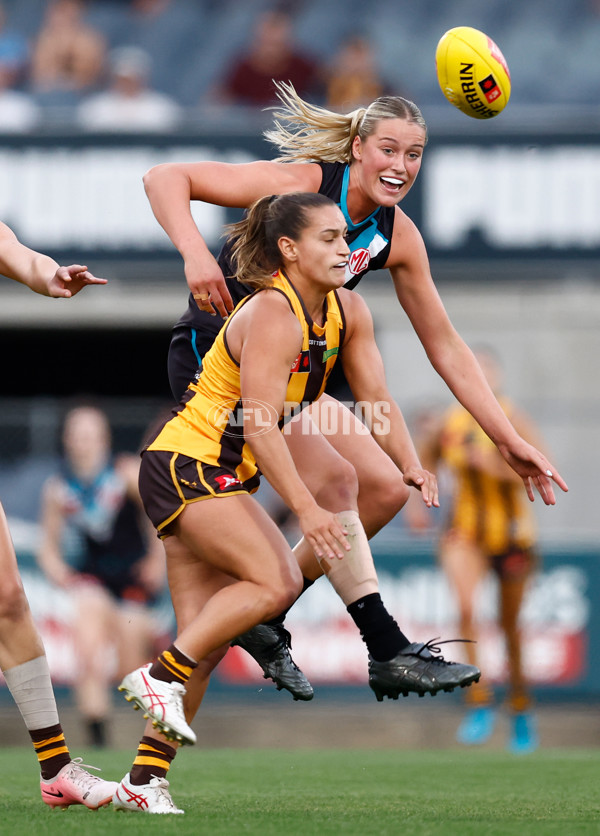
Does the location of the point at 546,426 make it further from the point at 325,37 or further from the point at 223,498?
the point at 223,498

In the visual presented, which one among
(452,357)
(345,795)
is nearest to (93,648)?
(345,795)

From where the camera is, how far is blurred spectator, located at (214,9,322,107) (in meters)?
14.2

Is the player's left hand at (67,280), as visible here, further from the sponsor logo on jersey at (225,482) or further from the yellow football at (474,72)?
the yellow football at (474,72)

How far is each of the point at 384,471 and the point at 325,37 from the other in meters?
11.5

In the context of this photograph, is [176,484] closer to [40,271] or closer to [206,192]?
[40,271]

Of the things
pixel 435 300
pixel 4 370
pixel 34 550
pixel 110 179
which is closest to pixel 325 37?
pixel 110 179

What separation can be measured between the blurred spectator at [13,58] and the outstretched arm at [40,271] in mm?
9667

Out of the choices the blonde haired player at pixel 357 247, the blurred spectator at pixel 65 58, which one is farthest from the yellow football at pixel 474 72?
the blurred spectator at pixel 65 58

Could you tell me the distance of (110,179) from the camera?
12.5m

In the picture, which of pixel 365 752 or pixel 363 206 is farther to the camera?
pixel 365 752

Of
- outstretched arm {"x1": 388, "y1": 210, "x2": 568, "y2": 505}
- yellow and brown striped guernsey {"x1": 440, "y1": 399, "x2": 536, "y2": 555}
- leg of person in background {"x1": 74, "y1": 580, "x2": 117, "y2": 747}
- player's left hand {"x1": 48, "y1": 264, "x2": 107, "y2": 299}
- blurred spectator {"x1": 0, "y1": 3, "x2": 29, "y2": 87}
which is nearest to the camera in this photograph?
player's left hand {"x1": 48, "y1": 264, "x2": 107, "y2": 299}

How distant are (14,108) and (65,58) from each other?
1.60 m

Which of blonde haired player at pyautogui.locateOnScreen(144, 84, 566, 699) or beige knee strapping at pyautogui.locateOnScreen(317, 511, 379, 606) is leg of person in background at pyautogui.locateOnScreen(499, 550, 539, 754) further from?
beige knee strapping at pyautogui.locateOnScreen(317, 511, 379, 606)

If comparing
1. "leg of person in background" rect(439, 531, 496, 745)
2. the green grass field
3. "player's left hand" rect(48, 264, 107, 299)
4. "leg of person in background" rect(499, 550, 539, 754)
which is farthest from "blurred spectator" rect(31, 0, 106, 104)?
"player's left hand" rect(48, 264, 107, 299)
